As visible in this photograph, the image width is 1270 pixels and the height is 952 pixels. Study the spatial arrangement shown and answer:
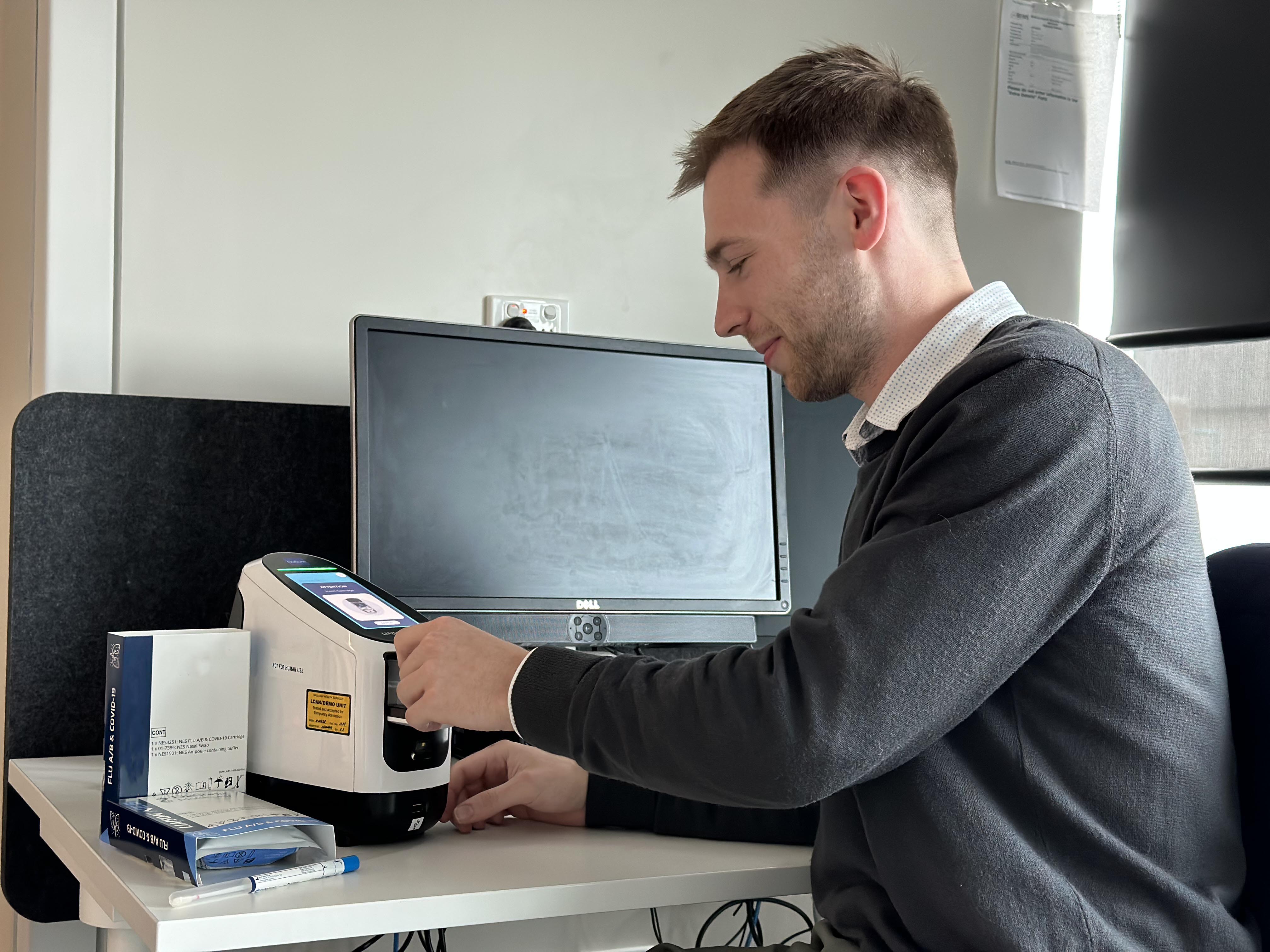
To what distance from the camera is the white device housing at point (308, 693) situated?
36.8 inches

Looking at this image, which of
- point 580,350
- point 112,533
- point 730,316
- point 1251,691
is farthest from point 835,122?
point 112,533

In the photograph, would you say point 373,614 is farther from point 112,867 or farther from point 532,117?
point 532,117

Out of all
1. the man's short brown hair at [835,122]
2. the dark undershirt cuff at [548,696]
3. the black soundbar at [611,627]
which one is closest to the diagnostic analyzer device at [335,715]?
the dark undershirt cuff at [548,696]

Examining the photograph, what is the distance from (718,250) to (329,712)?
532mm

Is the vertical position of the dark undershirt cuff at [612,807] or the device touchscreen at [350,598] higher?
the device touchscreen at [350,598]

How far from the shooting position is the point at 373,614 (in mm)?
992

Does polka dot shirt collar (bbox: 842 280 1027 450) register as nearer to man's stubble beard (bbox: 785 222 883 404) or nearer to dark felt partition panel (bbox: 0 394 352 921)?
man's stubble beard (bbox: 785 222 883 404)

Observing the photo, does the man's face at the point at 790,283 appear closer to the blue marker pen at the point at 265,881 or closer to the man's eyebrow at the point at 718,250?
the man's eyebrow at the point at 718,250

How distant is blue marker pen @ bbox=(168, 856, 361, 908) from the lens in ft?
2.50

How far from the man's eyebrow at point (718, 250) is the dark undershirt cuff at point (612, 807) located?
19.0 inches

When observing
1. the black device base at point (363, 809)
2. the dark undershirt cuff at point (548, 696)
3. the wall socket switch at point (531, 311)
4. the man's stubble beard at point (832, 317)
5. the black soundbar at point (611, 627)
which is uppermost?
the wall socket switch at point (531, 311)

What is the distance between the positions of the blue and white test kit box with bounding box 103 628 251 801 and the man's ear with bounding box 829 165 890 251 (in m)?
0.61

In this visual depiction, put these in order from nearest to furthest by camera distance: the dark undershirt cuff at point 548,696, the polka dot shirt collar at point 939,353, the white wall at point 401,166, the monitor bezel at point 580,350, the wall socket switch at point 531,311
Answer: the dark undershirt cuff at point 548,696, the polka dot shirt collar at point 939,353, the monitor bezel at point 580,350, the white wall at point 401,166, the wall socket switch at point 531,311

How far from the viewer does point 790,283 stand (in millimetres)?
1062
